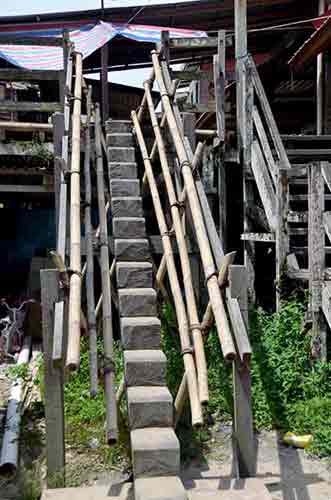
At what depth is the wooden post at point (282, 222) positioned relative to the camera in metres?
5.39

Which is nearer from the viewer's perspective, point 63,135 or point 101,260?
point 101,260

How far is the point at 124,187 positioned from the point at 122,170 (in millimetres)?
312

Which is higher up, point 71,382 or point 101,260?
point 101,260

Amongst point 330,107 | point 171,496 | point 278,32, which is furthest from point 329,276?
point 278,32

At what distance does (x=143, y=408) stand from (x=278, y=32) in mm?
10103

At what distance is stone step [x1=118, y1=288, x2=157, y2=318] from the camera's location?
14.7 ft

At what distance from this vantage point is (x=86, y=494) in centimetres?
297

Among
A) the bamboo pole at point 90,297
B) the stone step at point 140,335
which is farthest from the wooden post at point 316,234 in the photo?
the bamboo pole at point 90,297

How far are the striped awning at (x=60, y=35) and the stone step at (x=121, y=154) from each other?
348cm

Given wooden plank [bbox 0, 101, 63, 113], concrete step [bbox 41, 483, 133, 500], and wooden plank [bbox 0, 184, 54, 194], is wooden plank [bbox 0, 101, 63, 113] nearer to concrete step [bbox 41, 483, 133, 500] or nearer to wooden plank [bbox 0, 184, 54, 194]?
wooden plank [bbox 0, 184, 54, 194]

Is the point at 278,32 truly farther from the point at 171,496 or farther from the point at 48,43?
the point at 171,496

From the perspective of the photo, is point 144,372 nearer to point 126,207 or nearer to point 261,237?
point 126,207

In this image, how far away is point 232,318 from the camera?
3.29 meters

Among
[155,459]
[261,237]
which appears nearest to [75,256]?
[155,459]
